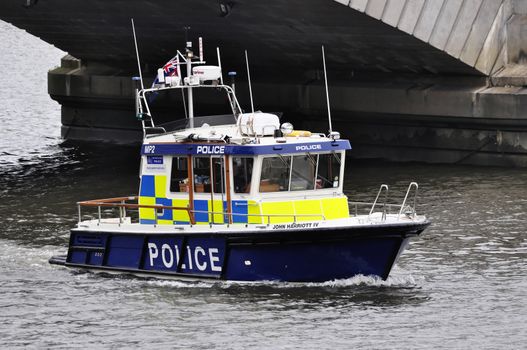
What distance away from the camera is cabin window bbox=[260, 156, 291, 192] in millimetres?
25484

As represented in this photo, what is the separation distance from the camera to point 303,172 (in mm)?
25766

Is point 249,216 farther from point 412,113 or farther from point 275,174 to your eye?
point 412,113

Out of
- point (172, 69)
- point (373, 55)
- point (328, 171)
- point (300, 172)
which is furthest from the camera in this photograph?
point (373, 55)

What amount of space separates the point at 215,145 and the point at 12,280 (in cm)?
453

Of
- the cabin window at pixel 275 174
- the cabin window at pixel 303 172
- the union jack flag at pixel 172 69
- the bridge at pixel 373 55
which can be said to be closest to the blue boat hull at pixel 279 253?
the cabin window at pixel 275 174

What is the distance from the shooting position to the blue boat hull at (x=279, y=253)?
24.8m

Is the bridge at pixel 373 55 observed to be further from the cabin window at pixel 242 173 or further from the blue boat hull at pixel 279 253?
the blue boat hull at pixel 279 253

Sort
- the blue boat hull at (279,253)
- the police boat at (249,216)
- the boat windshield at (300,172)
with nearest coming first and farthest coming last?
the blue boat hull at (279,253) < the police boat at (249,216) < the boat windshield at (300,172)

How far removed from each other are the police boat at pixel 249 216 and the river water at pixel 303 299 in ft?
1.05

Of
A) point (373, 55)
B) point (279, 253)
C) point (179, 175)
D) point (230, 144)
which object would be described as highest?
point (373, 55)

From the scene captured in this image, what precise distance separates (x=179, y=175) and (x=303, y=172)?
2177 millimetres

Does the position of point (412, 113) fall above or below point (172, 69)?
below

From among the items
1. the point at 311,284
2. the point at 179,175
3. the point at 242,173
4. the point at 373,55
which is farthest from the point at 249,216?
the point at 373,55

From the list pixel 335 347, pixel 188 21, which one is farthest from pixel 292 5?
pixel 335 347
